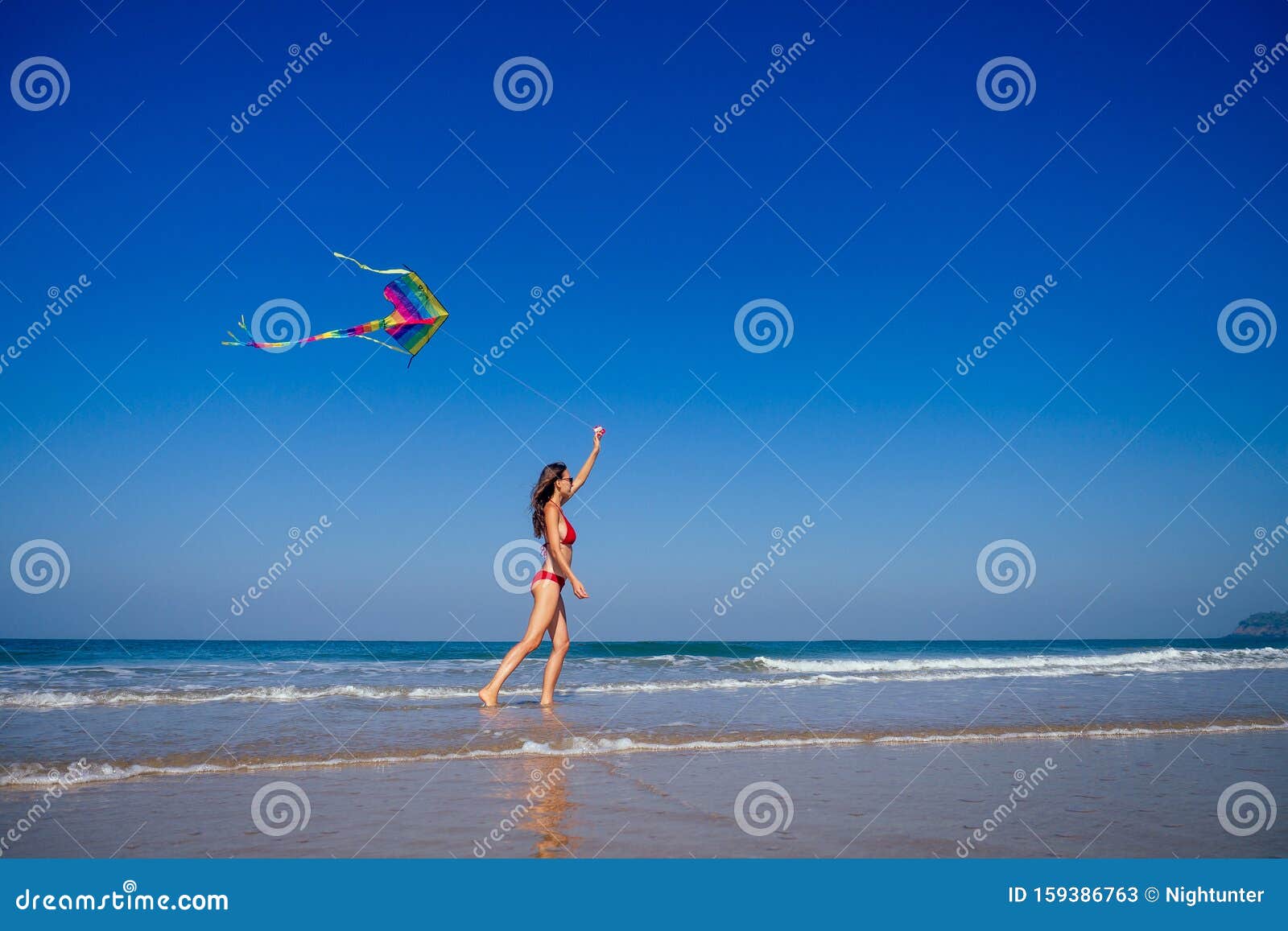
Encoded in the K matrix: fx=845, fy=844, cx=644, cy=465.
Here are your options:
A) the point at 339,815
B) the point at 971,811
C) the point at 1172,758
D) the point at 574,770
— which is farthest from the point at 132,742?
the point at 1172,758

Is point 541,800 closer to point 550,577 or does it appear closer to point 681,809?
point 681,809

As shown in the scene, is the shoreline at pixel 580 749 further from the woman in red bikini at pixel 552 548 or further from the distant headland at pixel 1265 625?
the distant headland at pixel 1265 625

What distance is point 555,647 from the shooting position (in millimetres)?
9523

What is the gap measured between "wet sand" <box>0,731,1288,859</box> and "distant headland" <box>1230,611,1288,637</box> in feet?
172

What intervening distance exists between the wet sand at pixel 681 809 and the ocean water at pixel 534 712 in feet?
2.05

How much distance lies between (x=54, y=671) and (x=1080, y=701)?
64.7 feet

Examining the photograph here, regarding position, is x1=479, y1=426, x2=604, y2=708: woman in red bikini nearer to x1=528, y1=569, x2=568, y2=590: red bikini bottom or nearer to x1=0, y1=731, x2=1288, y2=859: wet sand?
x1=528, y1=569, x2=568, y2=590: red bikini bottom

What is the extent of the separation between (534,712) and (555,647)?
29.1 inches

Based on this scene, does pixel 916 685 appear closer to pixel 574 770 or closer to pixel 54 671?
pixel 574 770

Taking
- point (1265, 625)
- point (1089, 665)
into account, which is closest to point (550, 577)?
point (1089, 665)

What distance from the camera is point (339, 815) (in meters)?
5.05

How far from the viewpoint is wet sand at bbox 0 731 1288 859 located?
4.51 m

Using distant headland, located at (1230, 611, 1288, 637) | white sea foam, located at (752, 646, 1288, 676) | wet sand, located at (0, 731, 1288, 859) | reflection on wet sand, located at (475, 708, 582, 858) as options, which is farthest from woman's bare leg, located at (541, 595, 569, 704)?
distant headland, located at (1230, 611, 1288, 637)

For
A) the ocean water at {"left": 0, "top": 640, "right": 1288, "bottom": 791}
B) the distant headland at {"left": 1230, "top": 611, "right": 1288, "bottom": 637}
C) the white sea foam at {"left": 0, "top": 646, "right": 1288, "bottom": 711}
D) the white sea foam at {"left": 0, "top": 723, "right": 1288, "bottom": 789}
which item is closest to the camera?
the white sea foam at {"left": 0, "top": 723, "right": 1288, "bottom": 789}
